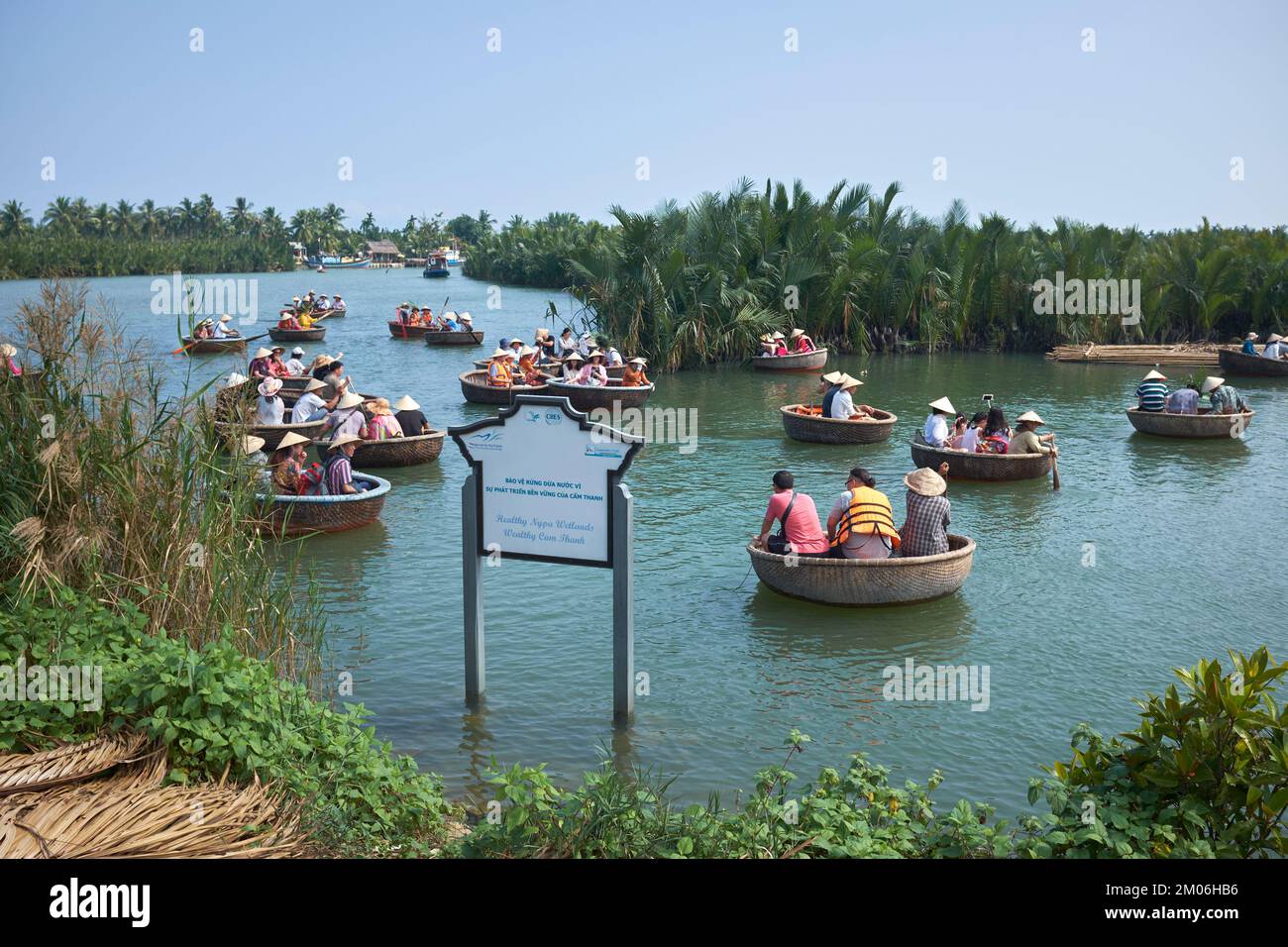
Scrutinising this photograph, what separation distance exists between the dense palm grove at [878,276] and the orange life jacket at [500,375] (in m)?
6.80

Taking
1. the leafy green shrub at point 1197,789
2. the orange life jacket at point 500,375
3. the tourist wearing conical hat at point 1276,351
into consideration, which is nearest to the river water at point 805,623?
the leafy green shrub at point 1197,789

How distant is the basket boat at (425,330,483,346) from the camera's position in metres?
39.3

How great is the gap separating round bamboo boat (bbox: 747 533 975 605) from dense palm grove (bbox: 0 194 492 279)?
57.6 m

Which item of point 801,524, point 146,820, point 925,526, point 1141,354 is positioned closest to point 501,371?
point 801,524

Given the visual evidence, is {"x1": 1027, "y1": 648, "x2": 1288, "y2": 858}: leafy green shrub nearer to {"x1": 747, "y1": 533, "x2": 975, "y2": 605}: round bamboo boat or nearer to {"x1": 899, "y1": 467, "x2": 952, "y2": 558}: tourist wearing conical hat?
{"x1": 747, "y1": 533, "x2": 975, "y2": 605}: round bamboo boat

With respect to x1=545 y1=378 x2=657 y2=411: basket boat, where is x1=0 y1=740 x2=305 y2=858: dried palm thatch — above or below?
below

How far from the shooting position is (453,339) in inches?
1556

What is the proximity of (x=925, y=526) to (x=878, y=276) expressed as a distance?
86.7 ft

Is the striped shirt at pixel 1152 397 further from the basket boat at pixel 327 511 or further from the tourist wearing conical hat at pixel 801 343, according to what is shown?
the basket boat at pixel 327 511

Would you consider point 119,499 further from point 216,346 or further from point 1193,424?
point 216,346

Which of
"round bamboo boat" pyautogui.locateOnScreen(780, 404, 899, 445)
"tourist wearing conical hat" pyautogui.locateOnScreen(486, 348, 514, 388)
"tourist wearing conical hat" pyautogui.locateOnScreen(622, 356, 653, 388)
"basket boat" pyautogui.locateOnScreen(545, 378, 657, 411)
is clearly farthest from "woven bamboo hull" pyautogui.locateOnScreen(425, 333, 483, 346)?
"round bamboo boat" pyautogui.locateOnScreen(780, 404, 899, 445)
